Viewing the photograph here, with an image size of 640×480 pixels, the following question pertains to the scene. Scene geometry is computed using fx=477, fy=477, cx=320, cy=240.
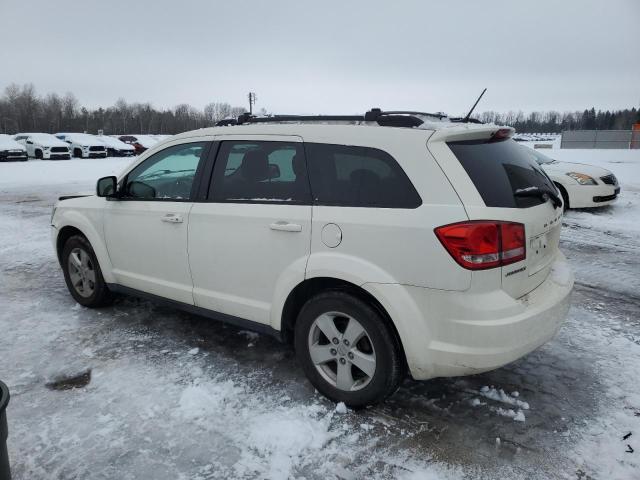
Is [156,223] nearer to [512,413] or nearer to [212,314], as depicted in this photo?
[212,314]

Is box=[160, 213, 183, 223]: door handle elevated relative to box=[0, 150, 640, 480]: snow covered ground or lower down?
elevated

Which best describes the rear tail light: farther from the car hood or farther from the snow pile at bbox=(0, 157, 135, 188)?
the snow pile at bbox=(0, 157, 135, 188)

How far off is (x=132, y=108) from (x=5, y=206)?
118 m

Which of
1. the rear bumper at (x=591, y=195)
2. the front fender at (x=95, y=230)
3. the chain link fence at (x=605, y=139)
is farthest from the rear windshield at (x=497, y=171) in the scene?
the chain link fence at (x=605, y=139)

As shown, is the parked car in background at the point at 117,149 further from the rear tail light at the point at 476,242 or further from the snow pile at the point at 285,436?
the rear tail light at the point at 476,242

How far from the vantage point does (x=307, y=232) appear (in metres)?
3.05

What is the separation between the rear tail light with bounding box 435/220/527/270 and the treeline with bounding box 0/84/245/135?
88629 mm

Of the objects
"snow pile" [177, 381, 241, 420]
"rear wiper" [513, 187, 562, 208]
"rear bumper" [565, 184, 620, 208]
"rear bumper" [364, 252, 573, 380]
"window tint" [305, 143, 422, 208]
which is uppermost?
"window tint" [305, 143, 422, 208]

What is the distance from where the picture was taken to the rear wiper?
9.29 feet

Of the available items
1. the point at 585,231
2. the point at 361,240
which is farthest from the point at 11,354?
the point at 585,231

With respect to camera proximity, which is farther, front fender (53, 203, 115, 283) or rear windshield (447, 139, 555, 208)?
front fender (53, 203, 115, 283)

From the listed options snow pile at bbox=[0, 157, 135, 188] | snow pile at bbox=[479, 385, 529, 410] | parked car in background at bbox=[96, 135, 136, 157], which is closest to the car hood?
snow pile at bbox=[479, 385, 529, 410]

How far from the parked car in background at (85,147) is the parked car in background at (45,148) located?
50.7 inches

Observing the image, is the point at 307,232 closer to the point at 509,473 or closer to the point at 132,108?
the point at 509,473
